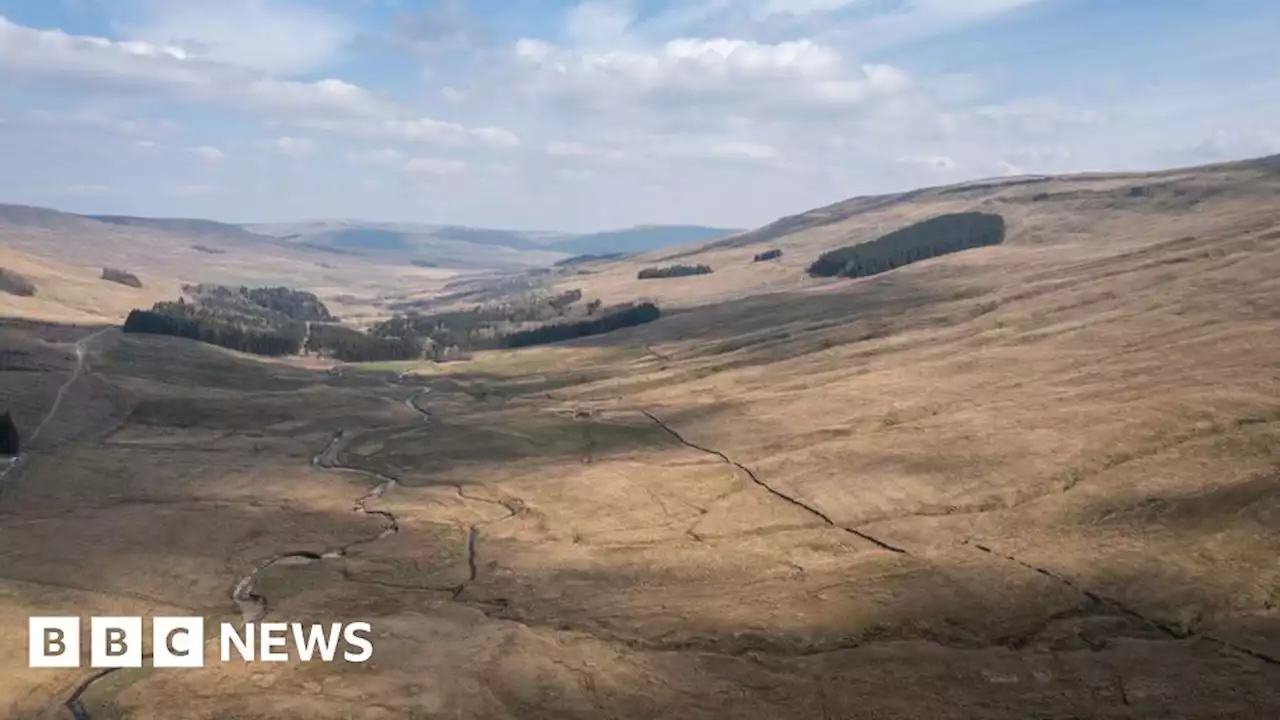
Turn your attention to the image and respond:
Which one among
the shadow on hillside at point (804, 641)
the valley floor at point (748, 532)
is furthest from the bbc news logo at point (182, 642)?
the shadow on hillside at point (804, 641)

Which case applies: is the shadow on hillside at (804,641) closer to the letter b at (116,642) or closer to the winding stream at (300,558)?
the winding stream at (300,558)

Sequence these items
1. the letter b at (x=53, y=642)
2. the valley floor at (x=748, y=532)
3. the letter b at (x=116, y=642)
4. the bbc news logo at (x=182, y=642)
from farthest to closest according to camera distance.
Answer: the letter b at (x=116, y=642) → the bbc news logo at (x=182, y=642) → the letter b at (x=53, y=642) → the valley floor at (x=748, y=532)

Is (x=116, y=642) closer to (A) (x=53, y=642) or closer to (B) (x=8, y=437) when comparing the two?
(A) (x=53, y=642)

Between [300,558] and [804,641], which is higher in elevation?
[804,641]

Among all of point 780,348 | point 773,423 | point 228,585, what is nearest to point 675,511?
point 773,423

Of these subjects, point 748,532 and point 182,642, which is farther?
point 748,532

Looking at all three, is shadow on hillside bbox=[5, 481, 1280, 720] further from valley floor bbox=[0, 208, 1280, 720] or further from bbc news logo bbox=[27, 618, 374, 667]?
bbc news logo bbox=[27, 618, 374, 667]

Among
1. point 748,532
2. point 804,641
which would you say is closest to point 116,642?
point 804,641
